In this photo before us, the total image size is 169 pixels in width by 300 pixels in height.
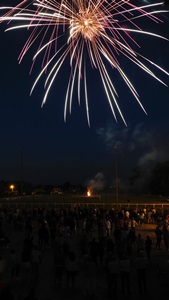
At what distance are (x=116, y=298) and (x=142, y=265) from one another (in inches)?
47.7

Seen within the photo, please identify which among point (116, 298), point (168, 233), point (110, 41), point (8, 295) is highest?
point (110, 41)

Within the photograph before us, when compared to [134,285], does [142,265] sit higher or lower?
higher

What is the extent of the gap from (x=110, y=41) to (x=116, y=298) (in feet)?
45.9

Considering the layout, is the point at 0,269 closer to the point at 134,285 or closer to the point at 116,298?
the point at 116,298

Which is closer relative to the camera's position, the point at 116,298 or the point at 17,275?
the point at 116,298

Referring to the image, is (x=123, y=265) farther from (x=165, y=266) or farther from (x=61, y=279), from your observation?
(x=165, y=266)

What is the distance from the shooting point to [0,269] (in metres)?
9.50

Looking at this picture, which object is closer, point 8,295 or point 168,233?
point 8,295

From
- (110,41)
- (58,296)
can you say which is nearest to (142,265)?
(58,296)

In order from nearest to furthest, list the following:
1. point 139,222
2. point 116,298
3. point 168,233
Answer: point 116,298
point 168,233
point 139,222

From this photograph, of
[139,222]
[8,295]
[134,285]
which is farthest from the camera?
[139,222]

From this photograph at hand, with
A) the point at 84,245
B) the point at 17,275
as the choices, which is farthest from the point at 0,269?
the point at 84,245

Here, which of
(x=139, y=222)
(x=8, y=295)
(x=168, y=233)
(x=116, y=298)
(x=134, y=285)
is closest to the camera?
(x=8, y=295)

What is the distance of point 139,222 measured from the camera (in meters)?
26.6
